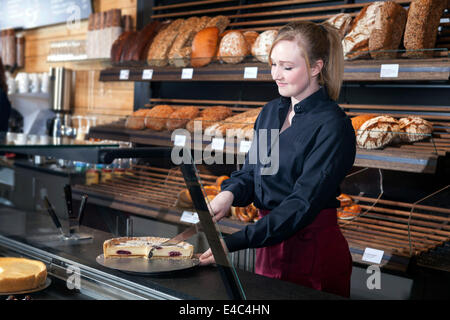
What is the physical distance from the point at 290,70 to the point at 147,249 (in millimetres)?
690

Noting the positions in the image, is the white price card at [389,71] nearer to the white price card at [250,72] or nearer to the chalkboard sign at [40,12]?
the white price card at [250,72]

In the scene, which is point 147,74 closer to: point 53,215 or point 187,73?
point 187,73

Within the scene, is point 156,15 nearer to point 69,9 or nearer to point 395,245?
point 69,9

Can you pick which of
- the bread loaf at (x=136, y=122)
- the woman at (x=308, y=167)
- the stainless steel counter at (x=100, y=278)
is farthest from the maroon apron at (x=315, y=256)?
the bread loaf at (x=136, y=122)

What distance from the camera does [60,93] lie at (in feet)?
16.2

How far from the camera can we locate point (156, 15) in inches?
160

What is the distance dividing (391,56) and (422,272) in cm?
94

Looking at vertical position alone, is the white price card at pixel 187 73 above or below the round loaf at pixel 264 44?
below

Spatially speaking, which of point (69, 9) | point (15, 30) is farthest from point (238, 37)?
point (15, 30)

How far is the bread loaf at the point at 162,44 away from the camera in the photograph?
11.0 ft

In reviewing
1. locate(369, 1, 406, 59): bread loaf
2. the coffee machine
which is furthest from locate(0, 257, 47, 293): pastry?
the coffee machine

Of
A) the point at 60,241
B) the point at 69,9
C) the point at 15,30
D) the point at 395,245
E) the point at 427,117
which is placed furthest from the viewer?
the point at 15,30

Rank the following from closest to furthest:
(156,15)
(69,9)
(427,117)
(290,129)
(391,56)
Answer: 1. (290,129)
2. (391,56)
3. (427,117)
4. (156,15)
5. (69,9)

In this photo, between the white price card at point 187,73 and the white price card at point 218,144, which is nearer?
the white price card at point 218,144
